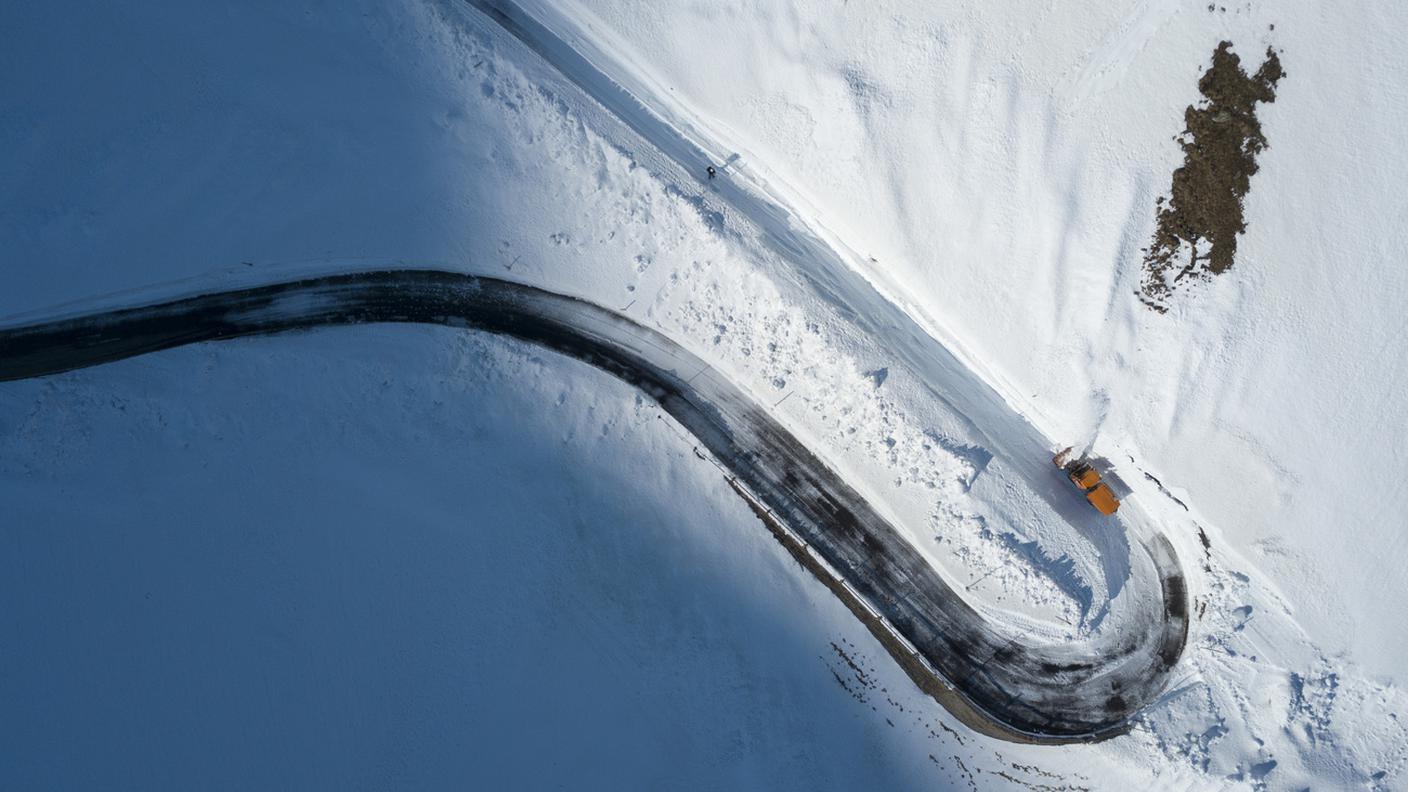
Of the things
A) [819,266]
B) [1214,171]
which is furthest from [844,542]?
[1214,171]

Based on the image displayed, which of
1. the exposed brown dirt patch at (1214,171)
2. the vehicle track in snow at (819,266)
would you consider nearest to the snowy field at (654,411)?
the vehicle track in snow at (819,266)

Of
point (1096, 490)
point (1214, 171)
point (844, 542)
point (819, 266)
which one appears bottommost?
point (1096, 490)

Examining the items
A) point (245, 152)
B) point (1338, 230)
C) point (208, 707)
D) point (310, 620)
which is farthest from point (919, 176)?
point (208, 707)

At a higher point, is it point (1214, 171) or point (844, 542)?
point (1214, 171)

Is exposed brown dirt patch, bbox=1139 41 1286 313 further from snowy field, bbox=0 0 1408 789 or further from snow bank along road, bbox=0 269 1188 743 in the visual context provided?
snow bank along road, bbox=0 269 1188 743

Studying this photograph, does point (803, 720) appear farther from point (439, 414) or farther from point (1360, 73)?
point (1360, 73)

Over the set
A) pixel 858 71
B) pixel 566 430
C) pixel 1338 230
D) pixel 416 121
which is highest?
pixel 416 121

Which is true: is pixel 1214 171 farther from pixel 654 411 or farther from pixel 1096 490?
pixel 654 411

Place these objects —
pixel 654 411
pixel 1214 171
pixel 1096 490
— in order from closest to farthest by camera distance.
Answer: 1. pixel 1214 171
2. pixel 1096 490
3. pixel 654 411
